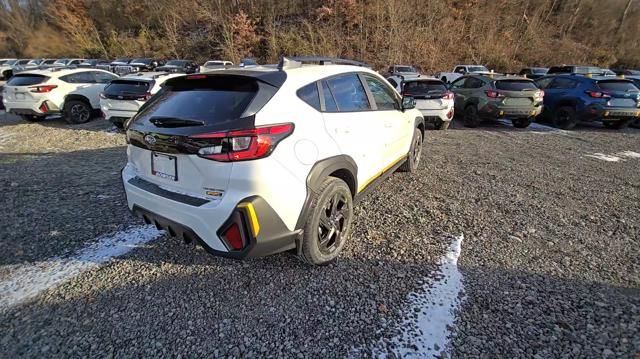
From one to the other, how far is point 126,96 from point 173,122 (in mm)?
6763

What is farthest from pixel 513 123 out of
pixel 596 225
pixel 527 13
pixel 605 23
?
pixel 605 23

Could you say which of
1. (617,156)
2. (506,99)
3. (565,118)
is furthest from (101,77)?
(565,118)

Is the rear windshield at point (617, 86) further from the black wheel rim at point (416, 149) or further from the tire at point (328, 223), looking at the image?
the tire at point (328, 223)

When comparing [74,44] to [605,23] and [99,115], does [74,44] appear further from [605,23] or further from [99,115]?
[605,23]

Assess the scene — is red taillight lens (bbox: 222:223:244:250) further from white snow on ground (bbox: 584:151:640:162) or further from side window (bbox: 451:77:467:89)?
side window (bbox: 451:77:467:89)

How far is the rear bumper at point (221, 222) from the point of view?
6.88 ft

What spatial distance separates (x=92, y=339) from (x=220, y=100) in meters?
1.80

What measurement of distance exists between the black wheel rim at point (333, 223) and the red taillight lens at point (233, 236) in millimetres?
726

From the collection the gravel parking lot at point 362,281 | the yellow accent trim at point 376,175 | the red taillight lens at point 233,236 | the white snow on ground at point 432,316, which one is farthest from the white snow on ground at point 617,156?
the red taillight lens at point 233,236

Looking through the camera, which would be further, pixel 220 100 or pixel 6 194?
pixel 6 194

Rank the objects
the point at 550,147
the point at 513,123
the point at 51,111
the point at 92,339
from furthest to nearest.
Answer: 1. the point at 513,123
2. the point at 51,111
3. the point at 550,147
4. the point at 92,339

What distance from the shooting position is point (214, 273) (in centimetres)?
274

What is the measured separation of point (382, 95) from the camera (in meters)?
3.89

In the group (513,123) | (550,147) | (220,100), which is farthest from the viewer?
(513,123)
